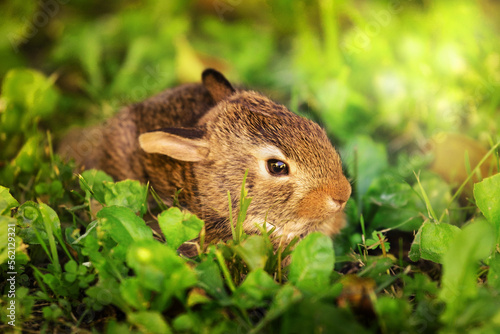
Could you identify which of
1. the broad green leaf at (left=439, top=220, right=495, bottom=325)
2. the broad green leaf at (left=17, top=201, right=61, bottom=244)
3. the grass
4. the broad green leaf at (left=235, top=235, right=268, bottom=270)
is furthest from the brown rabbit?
the broad green leaf at (left=439, top=220, right=495, bottom=325)

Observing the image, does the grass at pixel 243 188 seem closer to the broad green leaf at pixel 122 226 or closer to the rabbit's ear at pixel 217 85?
the broad green leaf at pixel 122 226

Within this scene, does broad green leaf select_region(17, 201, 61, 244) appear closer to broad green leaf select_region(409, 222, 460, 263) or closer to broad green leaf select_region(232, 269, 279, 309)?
broad green leaf select_region(232, 269, 279, 309)

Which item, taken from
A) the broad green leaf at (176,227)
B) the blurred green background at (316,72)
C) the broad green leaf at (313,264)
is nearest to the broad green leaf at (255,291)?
the broad green leaf at (313,264)

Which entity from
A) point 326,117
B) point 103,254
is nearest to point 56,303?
point 103,254

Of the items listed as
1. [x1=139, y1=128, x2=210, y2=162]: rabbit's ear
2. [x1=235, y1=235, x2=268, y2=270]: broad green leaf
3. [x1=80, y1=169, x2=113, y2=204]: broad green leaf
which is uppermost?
[x1=139, y1=128, x2=210, y2=162]: rabbit's ear

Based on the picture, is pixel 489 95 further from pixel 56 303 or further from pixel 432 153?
pixel 56 303

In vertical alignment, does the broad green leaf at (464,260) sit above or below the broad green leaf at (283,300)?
above
